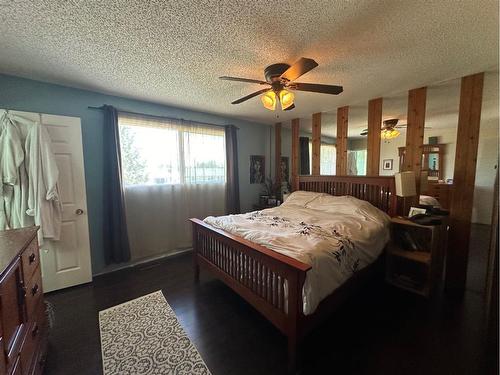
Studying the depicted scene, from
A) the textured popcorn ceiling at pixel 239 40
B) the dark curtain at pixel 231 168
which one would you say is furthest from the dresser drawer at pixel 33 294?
the dark curtain at pixel 231 168

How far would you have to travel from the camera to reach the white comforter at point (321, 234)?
1.54 meters

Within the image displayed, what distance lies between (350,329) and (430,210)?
5.77 feet

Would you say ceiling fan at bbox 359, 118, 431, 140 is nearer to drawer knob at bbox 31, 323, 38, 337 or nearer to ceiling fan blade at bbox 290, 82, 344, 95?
ceiling fan blade at bbox 290, 82, 344, 95

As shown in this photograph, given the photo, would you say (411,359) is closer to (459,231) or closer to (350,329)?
(350,329)

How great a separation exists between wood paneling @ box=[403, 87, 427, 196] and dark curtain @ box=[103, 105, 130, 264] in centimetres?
385

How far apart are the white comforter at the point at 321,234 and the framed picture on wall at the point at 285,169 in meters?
1.43

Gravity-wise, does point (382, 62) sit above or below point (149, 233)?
above

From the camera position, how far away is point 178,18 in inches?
55.8

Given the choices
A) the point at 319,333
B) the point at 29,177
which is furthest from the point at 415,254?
the point at 29,177

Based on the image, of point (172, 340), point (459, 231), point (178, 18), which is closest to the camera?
point (178, 18)

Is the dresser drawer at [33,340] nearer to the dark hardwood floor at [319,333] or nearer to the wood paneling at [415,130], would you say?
the dark hardwood floor at [319,333]

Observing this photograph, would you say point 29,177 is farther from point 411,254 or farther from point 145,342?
point 411,254

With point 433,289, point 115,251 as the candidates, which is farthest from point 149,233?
point 433,289

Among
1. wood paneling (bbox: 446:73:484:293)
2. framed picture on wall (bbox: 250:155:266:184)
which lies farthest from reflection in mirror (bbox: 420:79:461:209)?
framed picture on wall (bbox: 250:155:266:184)
